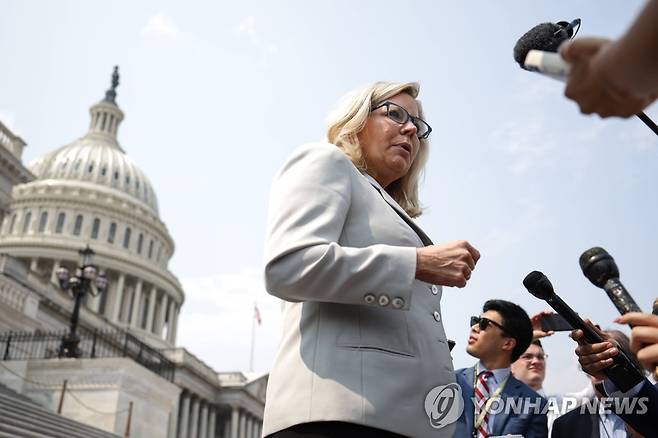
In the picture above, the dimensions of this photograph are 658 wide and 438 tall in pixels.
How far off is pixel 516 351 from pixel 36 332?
23.5 meters

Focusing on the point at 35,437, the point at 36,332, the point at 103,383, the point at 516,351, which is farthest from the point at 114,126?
the point at 516,351

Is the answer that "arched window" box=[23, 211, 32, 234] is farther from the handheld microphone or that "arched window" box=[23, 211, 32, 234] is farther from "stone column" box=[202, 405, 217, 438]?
the handheld microphone

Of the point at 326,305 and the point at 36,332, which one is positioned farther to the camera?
the point at 36,332

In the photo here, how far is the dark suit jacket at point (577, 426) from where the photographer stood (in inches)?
160

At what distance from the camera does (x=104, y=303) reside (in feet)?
217

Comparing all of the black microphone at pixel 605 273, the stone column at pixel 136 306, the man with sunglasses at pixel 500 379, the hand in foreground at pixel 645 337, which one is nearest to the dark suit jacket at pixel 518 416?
the man with sunglasses at pixel 500 379

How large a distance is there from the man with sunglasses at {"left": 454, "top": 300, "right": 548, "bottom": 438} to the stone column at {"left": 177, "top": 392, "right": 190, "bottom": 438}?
52.6 meters

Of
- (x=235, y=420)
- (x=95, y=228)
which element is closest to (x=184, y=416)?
(x=235, y=420)

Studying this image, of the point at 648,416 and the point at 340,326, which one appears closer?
the point at 340,326

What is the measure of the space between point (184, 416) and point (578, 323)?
2161 inches

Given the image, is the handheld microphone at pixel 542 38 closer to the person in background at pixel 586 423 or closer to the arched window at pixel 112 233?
the person in background at pixel 586 423

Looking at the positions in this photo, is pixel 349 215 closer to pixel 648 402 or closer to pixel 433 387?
pixel 433 387

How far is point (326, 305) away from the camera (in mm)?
2246

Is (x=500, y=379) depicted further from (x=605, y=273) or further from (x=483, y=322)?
(x=605, y=273)
